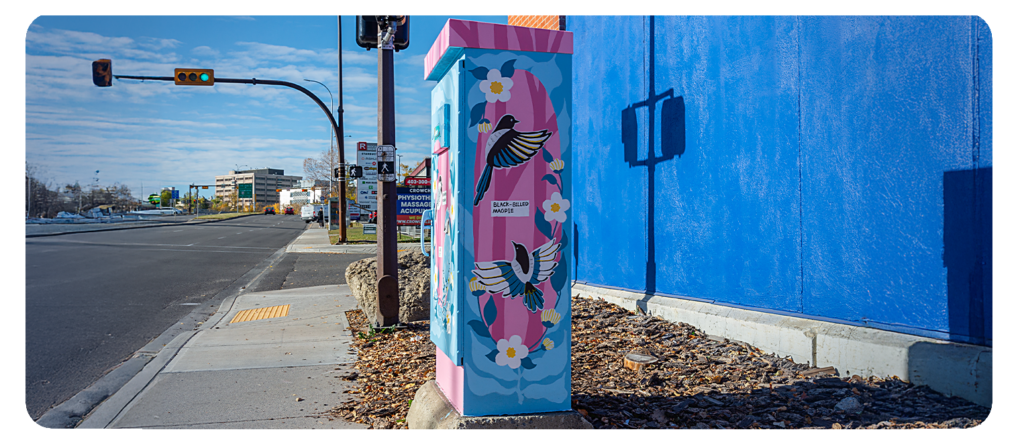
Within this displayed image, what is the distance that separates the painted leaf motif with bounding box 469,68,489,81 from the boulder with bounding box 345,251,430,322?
14.5 feet

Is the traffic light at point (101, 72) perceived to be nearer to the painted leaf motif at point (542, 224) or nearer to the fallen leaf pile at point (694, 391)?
the fallen leaf pile at point (694, 391)

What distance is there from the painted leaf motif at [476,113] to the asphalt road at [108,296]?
161 inches

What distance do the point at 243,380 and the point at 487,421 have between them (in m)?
2.86

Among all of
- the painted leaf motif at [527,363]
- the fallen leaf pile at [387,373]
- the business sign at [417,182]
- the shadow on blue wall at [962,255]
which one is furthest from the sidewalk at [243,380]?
the business sign at [417,182]

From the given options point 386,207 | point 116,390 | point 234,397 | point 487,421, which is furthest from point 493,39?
point 116,390

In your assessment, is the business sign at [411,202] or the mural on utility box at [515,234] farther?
the business sign at [411,202]

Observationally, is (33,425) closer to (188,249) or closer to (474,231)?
(474,231)

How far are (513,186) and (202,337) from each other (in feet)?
18.1

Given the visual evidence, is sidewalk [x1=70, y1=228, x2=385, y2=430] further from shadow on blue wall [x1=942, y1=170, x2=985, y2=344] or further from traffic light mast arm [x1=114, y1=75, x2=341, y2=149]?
traffic light mast arm [x1=114, y1=75, x2=341, y2=149]

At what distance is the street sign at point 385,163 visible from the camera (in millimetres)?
7180

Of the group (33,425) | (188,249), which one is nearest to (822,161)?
(33,425)

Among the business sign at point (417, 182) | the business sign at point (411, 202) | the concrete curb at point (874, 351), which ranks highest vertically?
the business sign at point (417, 182)

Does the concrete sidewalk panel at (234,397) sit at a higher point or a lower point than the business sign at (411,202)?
lower

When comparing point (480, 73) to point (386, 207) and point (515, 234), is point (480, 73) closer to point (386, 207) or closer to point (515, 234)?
point (515, 234)
